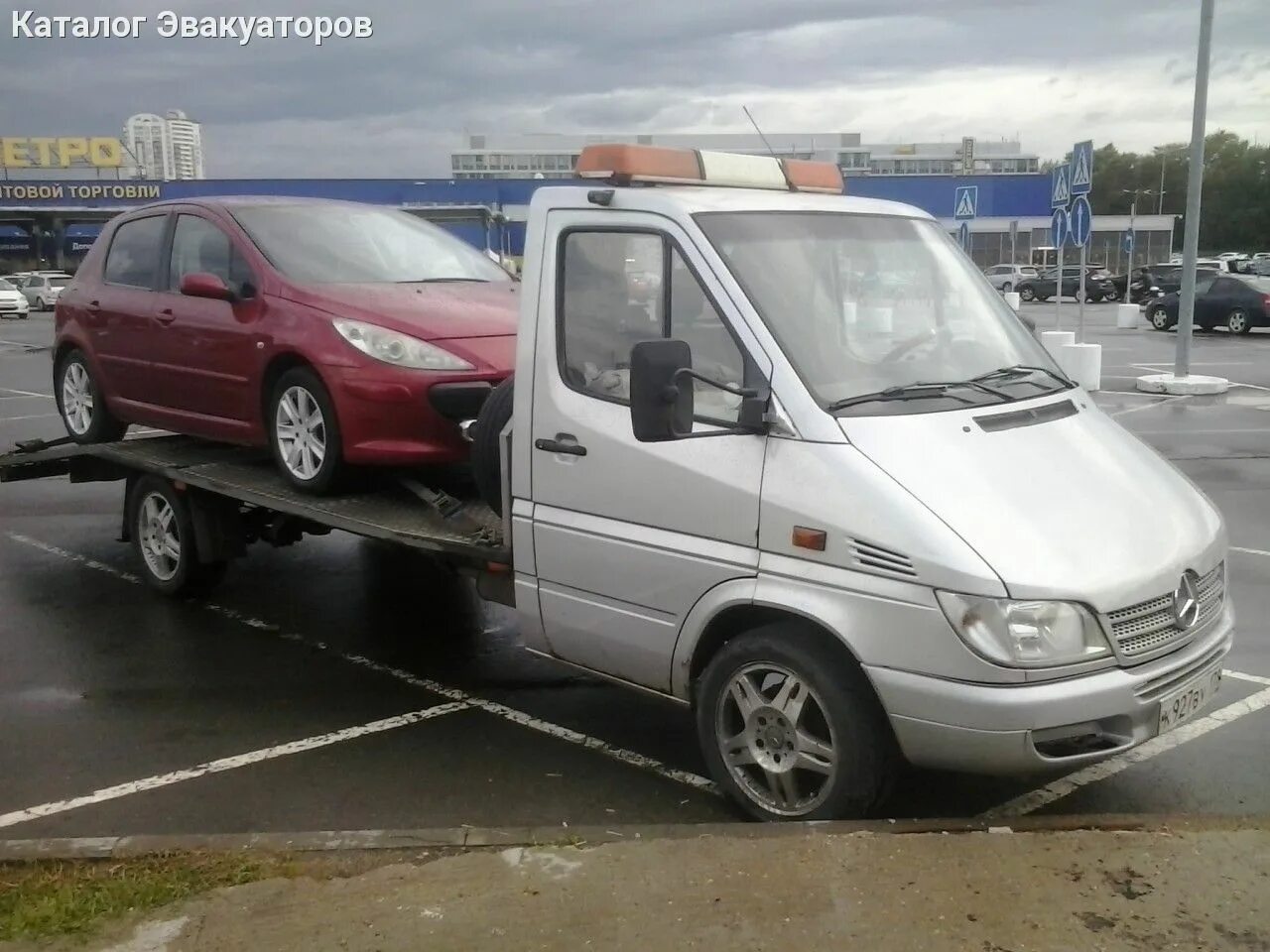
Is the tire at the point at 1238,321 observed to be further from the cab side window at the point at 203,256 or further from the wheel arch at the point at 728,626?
the wheel arch at the point at 728,626

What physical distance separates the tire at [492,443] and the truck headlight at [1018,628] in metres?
2.15

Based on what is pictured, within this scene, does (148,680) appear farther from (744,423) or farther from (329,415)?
(744,423)

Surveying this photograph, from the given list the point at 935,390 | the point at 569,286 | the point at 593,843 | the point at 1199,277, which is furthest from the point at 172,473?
the point at 1199,277

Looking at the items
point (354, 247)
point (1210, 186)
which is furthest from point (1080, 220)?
point (1210, 186)

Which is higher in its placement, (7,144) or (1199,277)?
(7,144)

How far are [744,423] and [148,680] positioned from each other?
3.69 metres

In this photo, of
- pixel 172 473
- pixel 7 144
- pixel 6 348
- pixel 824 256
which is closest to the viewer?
pixel 824 256

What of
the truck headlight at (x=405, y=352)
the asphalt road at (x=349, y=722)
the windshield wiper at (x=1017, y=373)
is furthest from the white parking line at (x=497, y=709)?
the windshield wiper at (x=1017, y=373)

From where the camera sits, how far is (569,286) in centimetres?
469

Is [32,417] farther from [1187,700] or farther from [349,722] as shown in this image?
[1187,700]

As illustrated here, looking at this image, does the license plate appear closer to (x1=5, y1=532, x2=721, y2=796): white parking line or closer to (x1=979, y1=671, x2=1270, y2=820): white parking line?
(x1=979, y1=671, x2=1270, y2=820): white parking line

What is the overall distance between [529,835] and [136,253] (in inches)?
199

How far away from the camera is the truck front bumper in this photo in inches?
141

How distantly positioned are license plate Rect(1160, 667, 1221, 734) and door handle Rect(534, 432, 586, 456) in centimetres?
215
